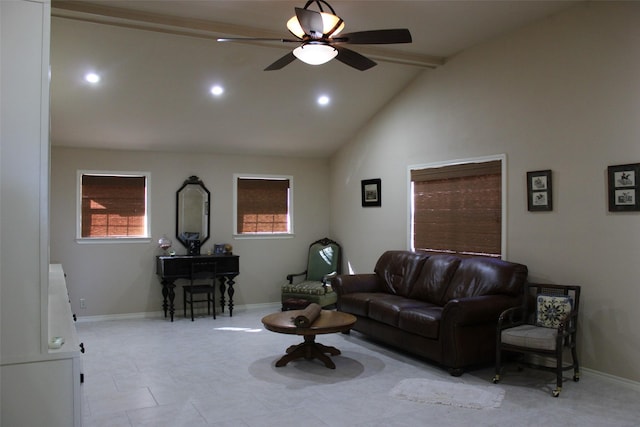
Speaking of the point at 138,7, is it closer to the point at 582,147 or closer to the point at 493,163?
the point at 493,163

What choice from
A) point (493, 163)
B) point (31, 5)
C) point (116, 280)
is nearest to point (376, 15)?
point (493, 163)

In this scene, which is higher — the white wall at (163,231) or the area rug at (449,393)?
the white wall at (163,231)

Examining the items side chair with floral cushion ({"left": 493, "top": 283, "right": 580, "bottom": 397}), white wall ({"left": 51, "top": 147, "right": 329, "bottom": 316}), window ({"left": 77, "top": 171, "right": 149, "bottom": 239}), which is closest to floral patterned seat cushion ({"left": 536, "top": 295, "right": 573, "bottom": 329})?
side chair with floral cushion ({"left": 493, "top": 283, "right": 580, "bottom": 397})

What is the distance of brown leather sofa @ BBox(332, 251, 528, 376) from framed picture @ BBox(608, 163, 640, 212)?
3.14 feet

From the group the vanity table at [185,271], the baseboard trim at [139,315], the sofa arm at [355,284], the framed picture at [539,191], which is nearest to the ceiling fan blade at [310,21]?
the framed picture at [539,191]

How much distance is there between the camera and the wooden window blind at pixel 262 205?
299 inches

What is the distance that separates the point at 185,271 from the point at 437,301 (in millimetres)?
3312

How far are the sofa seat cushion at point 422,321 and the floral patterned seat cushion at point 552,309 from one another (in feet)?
2.72

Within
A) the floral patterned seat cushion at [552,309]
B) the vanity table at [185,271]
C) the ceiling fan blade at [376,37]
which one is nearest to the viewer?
the ceiling fan blade at [376,37]

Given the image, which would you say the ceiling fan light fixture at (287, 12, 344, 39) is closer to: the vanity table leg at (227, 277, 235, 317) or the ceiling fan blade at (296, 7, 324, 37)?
the ceiling fan blade at (296, 7, 324, 37)

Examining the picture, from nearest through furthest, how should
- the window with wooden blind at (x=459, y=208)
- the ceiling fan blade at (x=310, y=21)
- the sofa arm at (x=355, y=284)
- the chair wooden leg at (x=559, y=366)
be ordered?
1. the ceiling fan blade at (x=310, y=21)
2. the chair wooden leg at (x=559, y=366)
3. the window with wooden blind at (x=459, y=208)
4. the sofa arm at (x=355, y=284)

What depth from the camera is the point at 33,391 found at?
6.95 feet

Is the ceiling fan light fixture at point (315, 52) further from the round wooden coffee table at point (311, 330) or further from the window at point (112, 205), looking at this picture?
the window at point (112, 205)

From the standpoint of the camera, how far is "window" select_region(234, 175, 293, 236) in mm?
7578
